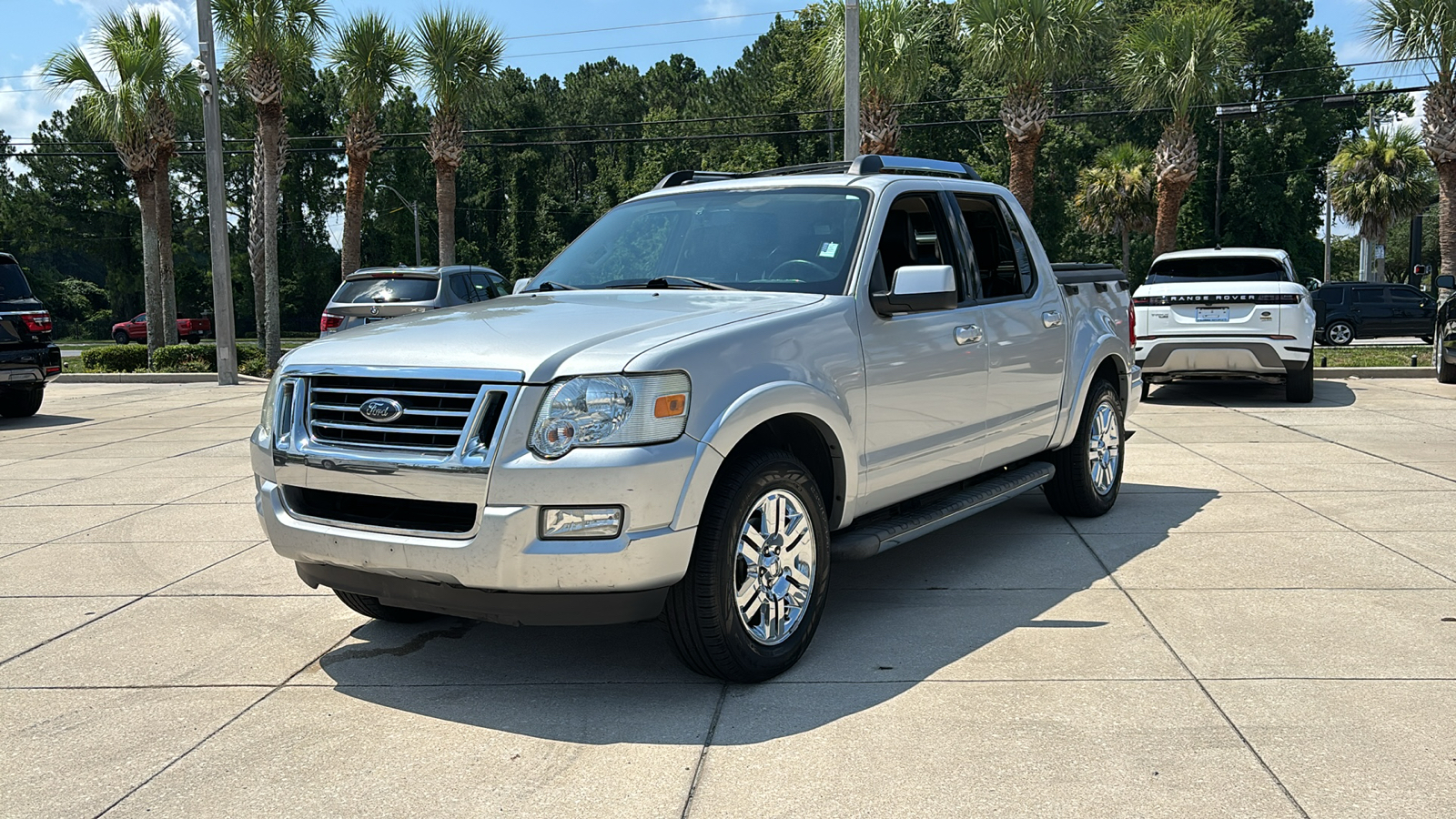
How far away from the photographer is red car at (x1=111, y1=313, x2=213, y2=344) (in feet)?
172

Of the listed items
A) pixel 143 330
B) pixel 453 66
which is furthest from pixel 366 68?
pixel 143 330

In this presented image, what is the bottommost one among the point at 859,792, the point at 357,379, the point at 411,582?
the point at 859,792

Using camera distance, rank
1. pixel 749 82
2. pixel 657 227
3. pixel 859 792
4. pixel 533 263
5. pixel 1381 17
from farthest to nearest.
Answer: pixel 533 263 → pixel 749 82 → pixel 1381 17 → pixel 657 227 → pixel 859 792

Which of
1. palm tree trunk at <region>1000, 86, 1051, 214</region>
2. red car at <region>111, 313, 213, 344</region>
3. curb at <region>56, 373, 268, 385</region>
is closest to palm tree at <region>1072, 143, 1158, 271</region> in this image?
palm tree trunk at <region>1000, 86, 1051, 214</region>

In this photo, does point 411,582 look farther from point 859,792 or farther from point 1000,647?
point 1000,647

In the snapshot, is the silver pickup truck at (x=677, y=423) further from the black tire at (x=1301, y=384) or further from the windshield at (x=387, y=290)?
the windshield at (x=387, y=290)

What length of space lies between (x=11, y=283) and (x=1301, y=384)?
14.4 meters

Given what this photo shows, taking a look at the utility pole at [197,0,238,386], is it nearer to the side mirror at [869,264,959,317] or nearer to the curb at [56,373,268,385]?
the curb at [56,373,268,385]

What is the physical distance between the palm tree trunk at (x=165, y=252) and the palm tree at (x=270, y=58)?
10.8 ft

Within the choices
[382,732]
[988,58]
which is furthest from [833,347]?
[988,58]

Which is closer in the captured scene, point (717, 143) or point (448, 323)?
point (448, 323)

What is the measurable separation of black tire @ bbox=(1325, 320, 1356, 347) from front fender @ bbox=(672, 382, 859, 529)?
1130 inches

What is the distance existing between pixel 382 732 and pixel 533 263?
6471 cm

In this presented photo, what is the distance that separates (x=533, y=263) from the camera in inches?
2657
